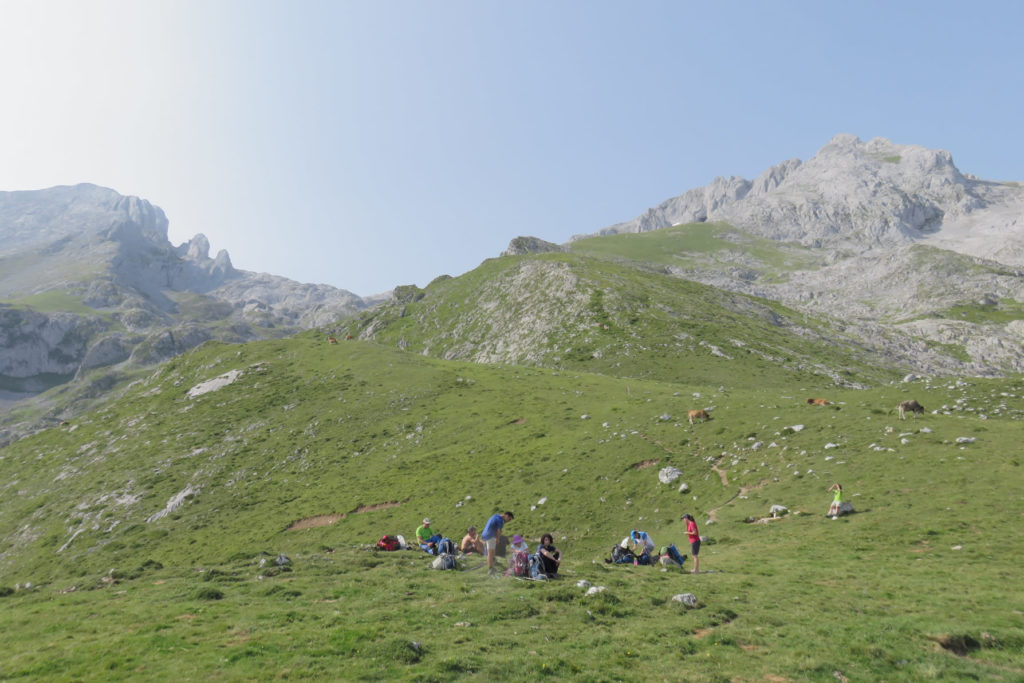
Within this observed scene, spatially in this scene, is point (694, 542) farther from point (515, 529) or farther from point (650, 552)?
point (515, 529)

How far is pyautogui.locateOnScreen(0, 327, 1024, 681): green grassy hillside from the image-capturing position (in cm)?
1538

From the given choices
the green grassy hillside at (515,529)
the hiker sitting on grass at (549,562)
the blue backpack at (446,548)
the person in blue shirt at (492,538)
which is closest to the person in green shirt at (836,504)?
the green grassy hillside at (515,529)

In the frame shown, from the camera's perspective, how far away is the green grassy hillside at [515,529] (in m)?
15.4

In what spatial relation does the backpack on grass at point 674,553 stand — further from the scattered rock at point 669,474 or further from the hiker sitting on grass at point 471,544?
the scattered rock at point 669,474

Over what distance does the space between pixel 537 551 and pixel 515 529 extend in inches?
504

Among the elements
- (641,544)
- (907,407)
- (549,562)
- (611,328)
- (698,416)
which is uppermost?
(611,328)

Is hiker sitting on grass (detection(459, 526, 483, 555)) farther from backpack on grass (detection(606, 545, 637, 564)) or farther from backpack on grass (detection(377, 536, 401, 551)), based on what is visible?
backpack on grass (detection(606, 545, 637, 564))

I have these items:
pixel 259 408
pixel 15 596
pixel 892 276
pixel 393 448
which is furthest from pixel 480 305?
pixel 892 276

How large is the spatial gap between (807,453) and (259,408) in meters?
64.8

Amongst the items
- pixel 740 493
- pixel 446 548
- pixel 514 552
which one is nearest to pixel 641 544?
pixel 514 552

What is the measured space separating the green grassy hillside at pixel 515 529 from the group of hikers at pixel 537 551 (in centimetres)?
118

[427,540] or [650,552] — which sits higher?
[650,552]

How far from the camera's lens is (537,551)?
898 inches

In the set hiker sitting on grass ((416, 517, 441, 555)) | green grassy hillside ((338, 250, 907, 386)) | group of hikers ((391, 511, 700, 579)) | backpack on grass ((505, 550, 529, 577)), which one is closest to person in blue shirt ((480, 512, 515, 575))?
group of hikers ((391, 511, 700, 579))
